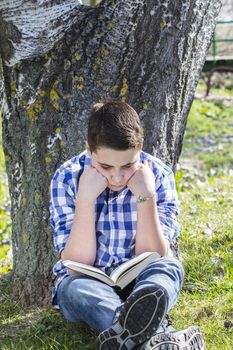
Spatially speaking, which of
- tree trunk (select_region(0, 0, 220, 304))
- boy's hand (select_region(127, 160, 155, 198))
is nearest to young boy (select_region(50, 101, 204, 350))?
boy's hand (select_region(127, 160, 155, 198))

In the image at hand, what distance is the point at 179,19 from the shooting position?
425 cm

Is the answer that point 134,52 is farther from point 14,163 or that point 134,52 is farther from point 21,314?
point 21,314

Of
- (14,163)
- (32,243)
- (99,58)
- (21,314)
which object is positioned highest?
(99,58)

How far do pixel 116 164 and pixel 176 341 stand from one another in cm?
88

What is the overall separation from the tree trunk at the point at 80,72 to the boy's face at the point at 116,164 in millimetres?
710

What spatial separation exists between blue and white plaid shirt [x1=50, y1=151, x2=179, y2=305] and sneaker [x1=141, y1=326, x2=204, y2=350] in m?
0.55

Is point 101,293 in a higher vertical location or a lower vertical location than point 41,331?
higher

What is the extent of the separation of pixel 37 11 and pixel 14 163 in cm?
93

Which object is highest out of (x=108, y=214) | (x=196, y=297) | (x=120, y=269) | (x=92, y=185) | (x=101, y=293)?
(x=92, y=185)

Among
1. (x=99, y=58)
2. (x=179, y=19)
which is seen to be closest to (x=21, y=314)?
(x=99, y=58)

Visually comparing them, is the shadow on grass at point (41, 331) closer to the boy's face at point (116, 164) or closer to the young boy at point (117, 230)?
the young boy at point (117, 230)

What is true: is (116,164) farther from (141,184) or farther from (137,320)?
(137,320)

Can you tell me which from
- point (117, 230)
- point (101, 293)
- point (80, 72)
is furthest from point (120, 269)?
point (80, 72)

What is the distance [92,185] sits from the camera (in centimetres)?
366
